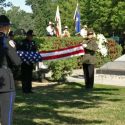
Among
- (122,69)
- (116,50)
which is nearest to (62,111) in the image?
(122,69)

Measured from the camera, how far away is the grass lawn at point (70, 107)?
9320 mm

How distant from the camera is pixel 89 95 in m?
13.4

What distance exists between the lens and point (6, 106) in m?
6.46

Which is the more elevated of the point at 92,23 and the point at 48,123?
the point at 92,23

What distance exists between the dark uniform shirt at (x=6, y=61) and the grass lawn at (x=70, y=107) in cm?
265

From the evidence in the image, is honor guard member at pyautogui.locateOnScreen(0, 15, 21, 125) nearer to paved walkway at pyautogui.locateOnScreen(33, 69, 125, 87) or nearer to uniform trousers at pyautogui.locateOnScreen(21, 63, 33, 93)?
uniform trousers at pyautogui.locateOnScreen(21, 63, 33, 93)

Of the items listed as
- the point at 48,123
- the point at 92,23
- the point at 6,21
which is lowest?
the point at 48,123

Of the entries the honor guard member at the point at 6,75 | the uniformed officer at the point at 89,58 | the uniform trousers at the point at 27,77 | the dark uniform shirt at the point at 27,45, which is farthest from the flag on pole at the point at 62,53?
the honor guard member at the point at 6,75

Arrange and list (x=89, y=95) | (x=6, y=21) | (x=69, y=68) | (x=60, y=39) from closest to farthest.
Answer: (x=6, y=21)
(x=89, y=95)
(x=69, y=68)
(x=60, y=39)

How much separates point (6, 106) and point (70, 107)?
184 inches

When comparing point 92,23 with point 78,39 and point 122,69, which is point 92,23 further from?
point 122,69

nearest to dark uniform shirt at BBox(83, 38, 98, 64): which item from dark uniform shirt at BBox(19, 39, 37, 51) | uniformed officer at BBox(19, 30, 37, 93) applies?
uniformed officer at BBox(19, 30, 37, 93)

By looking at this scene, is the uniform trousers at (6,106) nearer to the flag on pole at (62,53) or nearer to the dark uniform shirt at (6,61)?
the dark uniform shirt at (6,61)

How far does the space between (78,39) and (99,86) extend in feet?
27.7
